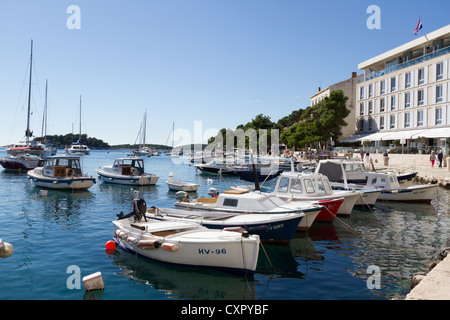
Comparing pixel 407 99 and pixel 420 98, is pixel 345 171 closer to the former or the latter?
pixel 420 98

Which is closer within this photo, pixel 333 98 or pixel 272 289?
pixel 272 289

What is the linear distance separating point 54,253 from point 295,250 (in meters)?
9.81

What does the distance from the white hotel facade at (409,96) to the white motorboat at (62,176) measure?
40.5 m

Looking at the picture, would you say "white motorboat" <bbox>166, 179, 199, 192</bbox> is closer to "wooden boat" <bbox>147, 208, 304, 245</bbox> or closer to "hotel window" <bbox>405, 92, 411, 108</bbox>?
"wooden boat" <bbox>147, 208, 304, 245</bbox>

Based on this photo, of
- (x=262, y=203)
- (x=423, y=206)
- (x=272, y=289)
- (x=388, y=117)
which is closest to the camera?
(x=272, y=289)

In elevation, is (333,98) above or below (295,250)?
above

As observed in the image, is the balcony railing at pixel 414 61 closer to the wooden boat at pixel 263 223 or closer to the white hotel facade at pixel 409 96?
the white hotel facade at pixel 409 96

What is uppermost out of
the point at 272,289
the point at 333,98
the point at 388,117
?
the point at 333,98

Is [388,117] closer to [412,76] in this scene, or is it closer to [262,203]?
[412,76]

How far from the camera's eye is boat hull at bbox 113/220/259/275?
11039mm

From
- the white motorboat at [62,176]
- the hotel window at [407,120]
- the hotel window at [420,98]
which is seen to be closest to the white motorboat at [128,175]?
the white motorboat at [62,176]

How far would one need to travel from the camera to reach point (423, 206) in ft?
83.7
